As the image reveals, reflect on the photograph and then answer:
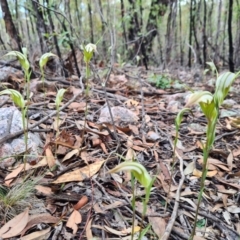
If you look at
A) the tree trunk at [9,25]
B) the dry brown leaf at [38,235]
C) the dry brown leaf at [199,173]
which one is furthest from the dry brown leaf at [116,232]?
the tree trunk at [9,25]

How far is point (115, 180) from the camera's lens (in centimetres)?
142

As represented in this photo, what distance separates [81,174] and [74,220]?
0.29 meters

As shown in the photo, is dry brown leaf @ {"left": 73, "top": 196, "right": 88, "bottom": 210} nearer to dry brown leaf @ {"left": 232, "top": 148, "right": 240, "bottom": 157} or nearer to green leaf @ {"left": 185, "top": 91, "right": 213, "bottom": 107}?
green leaf @ {"left": 185, "top": 91, "right": 213, "bottom": 107}

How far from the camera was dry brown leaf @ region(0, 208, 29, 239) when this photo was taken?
41.5 inches

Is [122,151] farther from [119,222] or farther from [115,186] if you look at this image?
[119,222]

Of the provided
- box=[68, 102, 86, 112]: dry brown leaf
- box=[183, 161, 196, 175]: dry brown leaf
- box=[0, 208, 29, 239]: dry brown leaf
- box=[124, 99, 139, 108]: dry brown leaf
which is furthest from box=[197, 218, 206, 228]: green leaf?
box=[124, 99, 139, 108]: dry brown leaf

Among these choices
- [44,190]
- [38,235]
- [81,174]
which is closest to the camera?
[38,235]

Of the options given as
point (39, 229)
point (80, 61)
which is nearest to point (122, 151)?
point (39, 229)

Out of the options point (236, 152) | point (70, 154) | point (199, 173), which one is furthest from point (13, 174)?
point (236, 152)

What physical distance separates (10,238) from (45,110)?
1.14m

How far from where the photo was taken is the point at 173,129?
6.82ft

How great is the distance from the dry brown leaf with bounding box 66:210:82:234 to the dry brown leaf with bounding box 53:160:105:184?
0.66 feet

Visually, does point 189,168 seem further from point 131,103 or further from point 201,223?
point 131,103

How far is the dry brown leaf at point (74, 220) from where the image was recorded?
1114 mm
